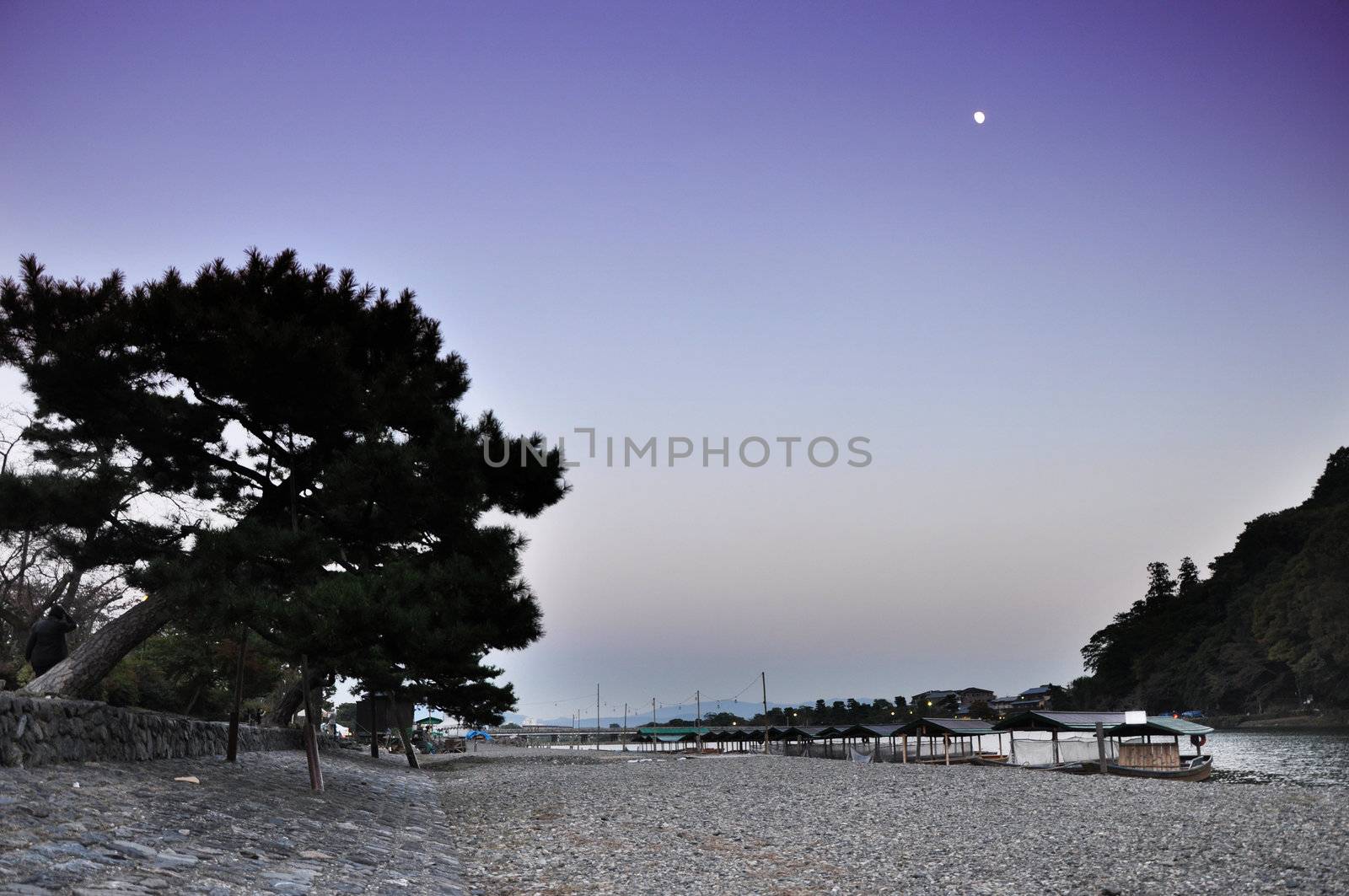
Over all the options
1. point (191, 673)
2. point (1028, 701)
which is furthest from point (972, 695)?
point (191, 673)

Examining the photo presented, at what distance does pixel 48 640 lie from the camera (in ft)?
45.2

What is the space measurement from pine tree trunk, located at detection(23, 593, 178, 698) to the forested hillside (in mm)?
87197

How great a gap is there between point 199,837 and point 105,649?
603 cm

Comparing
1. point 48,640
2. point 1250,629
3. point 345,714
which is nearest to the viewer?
point 48,640

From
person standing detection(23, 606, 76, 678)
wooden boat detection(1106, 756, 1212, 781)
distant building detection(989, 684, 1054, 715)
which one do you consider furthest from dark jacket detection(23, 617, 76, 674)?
distant building detection(989, 684, 1054, 715)

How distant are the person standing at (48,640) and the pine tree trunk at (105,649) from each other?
3.68ft

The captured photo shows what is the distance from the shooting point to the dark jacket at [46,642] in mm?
13648

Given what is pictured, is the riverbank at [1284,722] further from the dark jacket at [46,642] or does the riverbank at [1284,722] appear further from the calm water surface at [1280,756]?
the dark jacket at [46,642]

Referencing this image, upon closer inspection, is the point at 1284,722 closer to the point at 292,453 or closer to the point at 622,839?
the point at 622,839

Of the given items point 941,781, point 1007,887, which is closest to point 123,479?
point 1007,887

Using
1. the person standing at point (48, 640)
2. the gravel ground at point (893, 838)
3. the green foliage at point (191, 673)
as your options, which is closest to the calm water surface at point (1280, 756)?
the green foliage at point (191, 673)

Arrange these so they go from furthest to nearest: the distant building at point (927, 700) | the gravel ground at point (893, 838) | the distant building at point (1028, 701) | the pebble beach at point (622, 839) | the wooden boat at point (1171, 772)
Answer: the distant building at point (1028, 701) < the distant building at point (927, 700) < the wooden boat at point (1171, 772) < the gravel ground at point (893, 838) < the pebble beach at point (622, 839)

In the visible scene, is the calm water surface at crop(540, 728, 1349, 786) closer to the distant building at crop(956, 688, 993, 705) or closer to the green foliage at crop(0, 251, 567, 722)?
the green foliage at crop(0, 251, 567, 722)

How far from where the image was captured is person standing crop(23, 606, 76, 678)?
44.7ft
